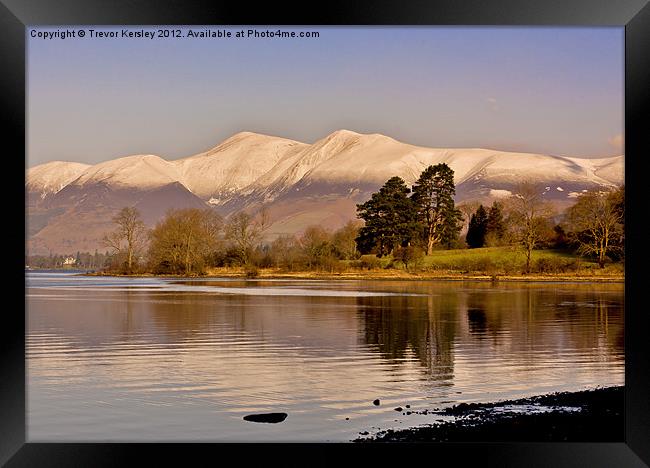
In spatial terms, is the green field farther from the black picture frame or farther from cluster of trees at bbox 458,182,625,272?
the black picture frame

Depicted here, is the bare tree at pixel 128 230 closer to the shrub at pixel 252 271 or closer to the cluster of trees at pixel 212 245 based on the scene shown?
the cluster of trees at pixel 212 245

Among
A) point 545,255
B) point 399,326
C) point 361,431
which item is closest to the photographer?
point 361,431

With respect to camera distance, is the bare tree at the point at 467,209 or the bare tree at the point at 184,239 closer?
the bare tree at the point at 184,239

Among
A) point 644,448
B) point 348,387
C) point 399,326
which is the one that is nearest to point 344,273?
point 399,326

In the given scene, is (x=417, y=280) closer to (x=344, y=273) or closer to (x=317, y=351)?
(x=344, y=273)

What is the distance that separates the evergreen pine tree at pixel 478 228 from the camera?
A: 57844 millimetres

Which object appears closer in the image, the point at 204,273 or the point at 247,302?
the point at 247,302

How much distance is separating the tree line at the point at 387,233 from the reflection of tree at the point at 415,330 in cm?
2061

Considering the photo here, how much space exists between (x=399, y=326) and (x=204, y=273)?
36.4 metres

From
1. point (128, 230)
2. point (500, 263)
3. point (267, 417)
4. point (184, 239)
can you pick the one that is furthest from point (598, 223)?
point (267, 417)

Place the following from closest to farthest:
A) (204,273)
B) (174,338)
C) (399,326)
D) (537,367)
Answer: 1. (537,367)
2. (174,338)
3. (399,326)
4. (204,273)

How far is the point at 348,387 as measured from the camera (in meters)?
11.4

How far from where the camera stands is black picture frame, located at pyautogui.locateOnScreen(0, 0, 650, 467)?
7.56 meters
